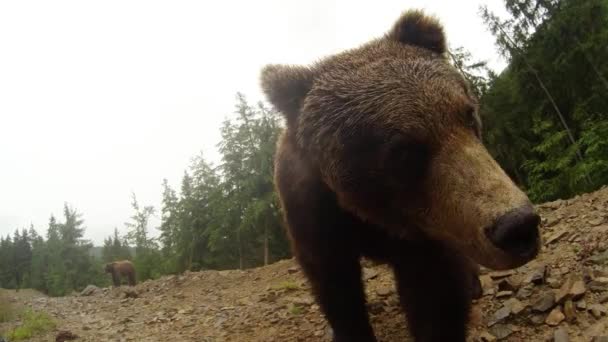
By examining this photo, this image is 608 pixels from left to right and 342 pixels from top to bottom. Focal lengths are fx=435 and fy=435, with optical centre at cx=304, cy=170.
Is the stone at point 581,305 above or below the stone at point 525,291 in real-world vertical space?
below

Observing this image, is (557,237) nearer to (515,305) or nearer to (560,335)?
(515,305)

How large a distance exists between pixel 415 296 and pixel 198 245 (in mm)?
27205

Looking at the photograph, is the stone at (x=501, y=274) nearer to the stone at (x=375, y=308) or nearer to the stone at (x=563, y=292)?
the stone at (x=563, y=292)

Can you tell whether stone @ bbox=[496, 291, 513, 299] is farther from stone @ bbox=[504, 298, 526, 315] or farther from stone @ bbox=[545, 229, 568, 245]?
stone @ bbox=[545, 229, 568, 245]

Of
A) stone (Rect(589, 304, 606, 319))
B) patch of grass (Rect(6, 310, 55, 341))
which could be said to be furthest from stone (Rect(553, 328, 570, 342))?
patch of grass (Rect(6, 310, 55, 341))

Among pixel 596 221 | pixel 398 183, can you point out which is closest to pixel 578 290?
pixel 596 221

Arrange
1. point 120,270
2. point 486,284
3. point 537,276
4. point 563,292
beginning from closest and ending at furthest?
point 563,292 → point 537,276 → point 486,284 → point 120,270

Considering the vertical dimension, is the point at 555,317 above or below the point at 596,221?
below

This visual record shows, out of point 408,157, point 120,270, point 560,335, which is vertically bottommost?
point 560,335

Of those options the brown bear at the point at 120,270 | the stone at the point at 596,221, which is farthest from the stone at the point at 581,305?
the brown bear at the point at 120,270

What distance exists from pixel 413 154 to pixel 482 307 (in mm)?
3091

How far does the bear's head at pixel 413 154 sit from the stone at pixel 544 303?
2160mm

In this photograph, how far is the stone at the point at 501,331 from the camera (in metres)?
3.73

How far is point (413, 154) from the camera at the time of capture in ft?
6.88
